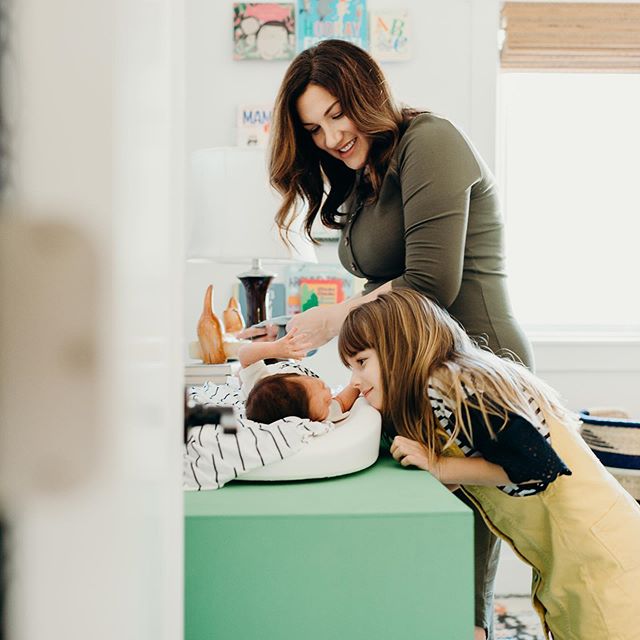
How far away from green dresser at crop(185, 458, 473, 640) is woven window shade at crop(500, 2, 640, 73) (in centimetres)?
226

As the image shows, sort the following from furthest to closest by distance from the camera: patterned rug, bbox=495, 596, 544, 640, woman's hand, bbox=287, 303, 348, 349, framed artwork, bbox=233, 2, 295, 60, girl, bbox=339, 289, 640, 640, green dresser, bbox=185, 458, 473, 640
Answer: framed artwork, bbox=233, 2, 295, 60
patterned rug, bbox=495, 596, 544, 640
woman's hand, bbox=287, 303, 348, 349
girl, bbox=339, 289, 640, 640
green dresser, bbox=185, 458, 473, 640

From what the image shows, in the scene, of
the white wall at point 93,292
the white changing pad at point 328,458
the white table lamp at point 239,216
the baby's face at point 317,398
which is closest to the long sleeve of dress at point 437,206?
the baby's face at point 317,398

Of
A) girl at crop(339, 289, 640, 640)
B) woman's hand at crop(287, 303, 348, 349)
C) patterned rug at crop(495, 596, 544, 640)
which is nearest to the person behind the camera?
girl at crop(339, 289, 640, 640)

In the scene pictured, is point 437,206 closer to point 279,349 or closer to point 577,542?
point 279,349

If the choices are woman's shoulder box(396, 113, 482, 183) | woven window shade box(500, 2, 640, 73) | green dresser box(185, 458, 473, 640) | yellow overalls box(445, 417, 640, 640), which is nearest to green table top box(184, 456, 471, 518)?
green dresser box(185, 458, 473, 640)

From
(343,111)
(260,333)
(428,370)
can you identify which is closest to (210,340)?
(260,333)

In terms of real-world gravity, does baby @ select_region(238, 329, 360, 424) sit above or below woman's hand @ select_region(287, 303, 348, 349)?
below

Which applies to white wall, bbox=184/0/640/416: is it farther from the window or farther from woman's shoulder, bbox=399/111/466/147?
woman's shoulder, bbox=399/111/466/147

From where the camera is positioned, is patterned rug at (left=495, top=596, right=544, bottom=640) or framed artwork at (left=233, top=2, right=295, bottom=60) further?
framed artwork at (left=233, top=2, right=295, bottom=60)

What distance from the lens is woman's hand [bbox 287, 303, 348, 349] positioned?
4.45 ft

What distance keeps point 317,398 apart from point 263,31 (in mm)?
1709

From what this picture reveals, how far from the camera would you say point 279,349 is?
1.41 metres

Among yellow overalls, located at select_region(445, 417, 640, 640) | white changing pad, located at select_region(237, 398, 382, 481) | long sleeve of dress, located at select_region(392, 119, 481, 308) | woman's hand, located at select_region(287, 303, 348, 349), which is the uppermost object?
long sleeve of dress, located at select_region(392, 119, 481, 308)

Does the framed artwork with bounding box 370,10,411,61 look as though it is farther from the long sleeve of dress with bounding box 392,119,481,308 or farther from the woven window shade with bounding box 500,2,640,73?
the long sleeve of dress with bounding box 392,119,481,308
